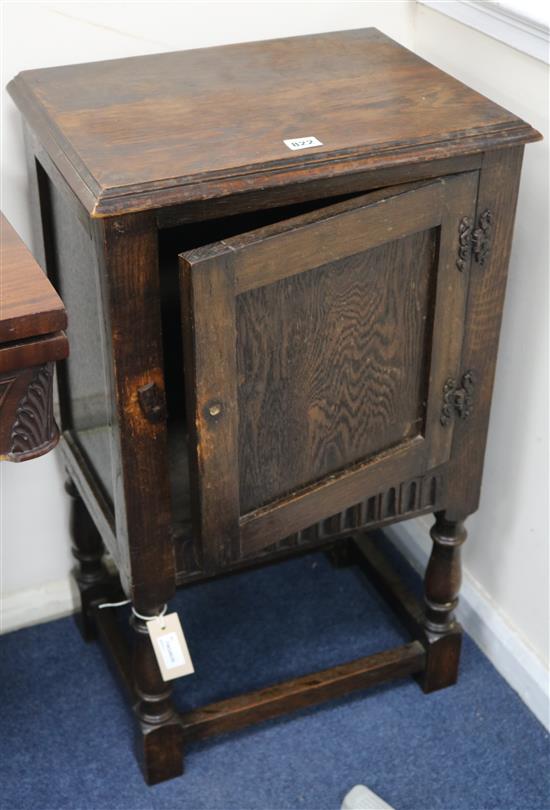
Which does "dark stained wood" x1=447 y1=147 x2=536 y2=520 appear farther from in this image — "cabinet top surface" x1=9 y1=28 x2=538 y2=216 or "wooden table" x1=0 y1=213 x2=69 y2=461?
"wooden table" x1=0 y1=213 x2=69 y2=461

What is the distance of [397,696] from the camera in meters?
1.55

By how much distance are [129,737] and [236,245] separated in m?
0.80

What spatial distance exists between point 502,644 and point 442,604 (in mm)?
150

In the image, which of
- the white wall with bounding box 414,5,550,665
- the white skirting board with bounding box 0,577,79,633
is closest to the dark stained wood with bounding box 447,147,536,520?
the white wall with bounding box 414,5,550,665

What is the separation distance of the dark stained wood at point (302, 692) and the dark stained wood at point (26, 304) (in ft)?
2.23

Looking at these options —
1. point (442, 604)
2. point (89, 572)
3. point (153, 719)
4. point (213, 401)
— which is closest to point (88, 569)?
point (89, 572)

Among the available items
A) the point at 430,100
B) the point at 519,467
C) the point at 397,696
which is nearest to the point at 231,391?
the point at 430,100

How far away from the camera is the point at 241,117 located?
1.13m

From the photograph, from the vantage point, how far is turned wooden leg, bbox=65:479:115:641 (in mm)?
1558

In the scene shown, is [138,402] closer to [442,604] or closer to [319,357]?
[319,357]

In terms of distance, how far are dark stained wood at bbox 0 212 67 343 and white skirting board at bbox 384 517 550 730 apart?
2.95 feet

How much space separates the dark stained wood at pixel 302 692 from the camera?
1.42 meters

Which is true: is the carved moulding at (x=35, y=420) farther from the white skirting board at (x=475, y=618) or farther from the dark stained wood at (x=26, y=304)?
the white skirting board at (x=475, y=618)

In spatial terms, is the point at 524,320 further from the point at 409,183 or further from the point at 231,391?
the point at 231,391
